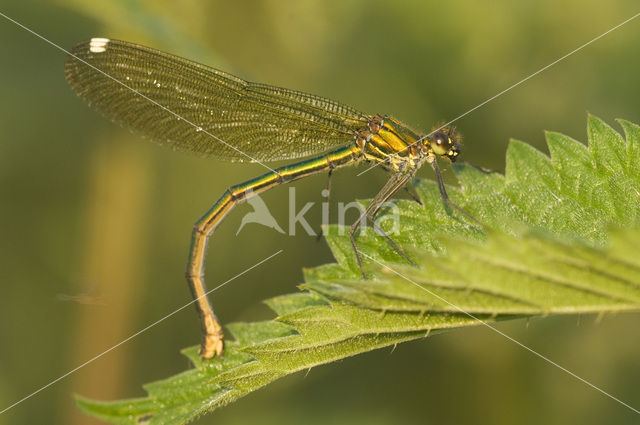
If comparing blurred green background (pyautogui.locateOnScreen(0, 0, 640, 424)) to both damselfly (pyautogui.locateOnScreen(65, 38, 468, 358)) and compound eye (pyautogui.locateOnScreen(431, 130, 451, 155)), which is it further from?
compound eye (pyautogui.locateOnScreen(431, 130, 451, 155))

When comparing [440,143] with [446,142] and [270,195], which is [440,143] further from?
[270,195]

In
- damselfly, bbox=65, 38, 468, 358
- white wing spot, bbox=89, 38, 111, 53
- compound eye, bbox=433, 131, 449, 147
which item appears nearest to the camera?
compound eye, bbox=433, 131, 449, 147

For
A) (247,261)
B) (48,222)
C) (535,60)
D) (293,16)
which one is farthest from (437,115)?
(48,222)

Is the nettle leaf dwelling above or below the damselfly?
below

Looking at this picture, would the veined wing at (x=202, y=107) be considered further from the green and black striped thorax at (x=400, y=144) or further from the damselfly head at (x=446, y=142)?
the damselfly head at (x=446, y=142)

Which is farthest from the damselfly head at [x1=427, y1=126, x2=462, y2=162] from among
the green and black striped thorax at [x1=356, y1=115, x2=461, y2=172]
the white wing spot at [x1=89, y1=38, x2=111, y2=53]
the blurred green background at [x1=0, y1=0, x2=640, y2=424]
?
the white wing spot at [x1=89, y1=38, x2=111, y2=53]

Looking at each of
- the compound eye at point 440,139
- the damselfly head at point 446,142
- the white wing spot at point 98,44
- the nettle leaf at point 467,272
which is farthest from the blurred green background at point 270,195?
the nettle leaf at point 467,272

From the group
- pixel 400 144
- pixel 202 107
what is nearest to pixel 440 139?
pixel 400 144
